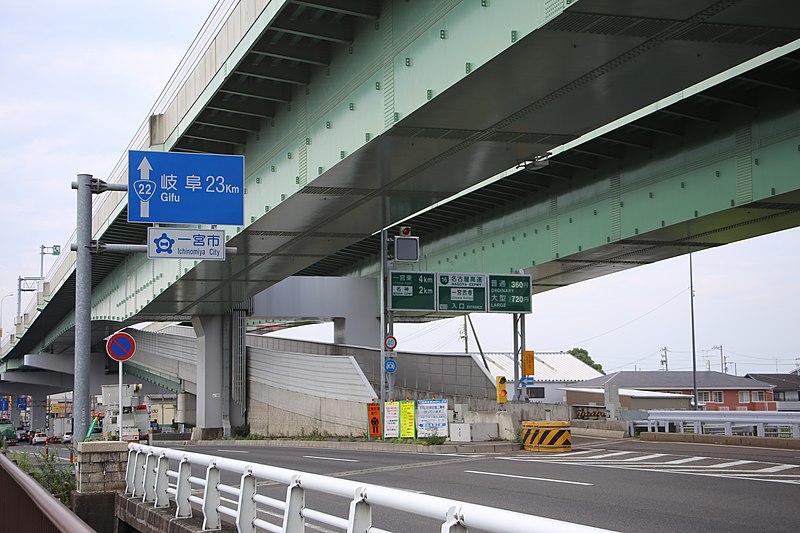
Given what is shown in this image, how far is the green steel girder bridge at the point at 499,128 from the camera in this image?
1302 centimetres

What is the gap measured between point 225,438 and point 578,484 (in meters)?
37.1

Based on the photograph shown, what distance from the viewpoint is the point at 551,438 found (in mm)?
27469

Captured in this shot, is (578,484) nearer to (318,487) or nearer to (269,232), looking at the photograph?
(318,487)

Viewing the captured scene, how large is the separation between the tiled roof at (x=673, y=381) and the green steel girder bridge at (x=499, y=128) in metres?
42.6

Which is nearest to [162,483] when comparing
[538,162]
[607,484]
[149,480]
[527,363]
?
[149,480]

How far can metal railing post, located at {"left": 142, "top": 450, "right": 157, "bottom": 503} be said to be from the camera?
1386cm

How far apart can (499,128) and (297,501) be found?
1009 centimetres

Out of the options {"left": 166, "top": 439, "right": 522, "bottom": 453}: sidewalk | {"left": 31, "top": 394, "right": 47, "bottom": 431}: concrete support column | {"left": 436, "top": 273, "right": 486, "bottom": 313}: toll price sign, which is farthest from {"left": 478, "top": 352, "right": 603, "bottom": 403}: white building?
{"left": 31, "top": 394, "right": 47, "bottom": 431}: concrete support column

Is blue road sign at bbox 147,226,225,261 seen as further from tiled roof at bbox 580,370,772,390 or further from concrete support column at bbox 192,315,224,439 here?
tiled roof at bbox 580,370,772,390

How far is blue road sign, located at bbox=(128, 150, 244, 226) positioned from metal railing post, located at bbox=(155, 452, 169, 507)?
676 cm

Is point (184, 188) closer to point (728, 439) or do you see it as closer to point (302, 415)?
point (728, 439)

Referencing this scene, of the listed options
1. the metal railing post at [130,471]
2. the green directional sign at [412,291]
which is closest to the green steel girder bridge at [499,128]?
the green directional sign at [412,291]

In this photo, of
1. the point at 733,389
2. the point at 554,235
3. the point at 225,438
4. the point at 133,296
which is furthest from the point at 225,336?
the point at 733,389

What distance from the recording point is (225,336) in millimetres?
52438
